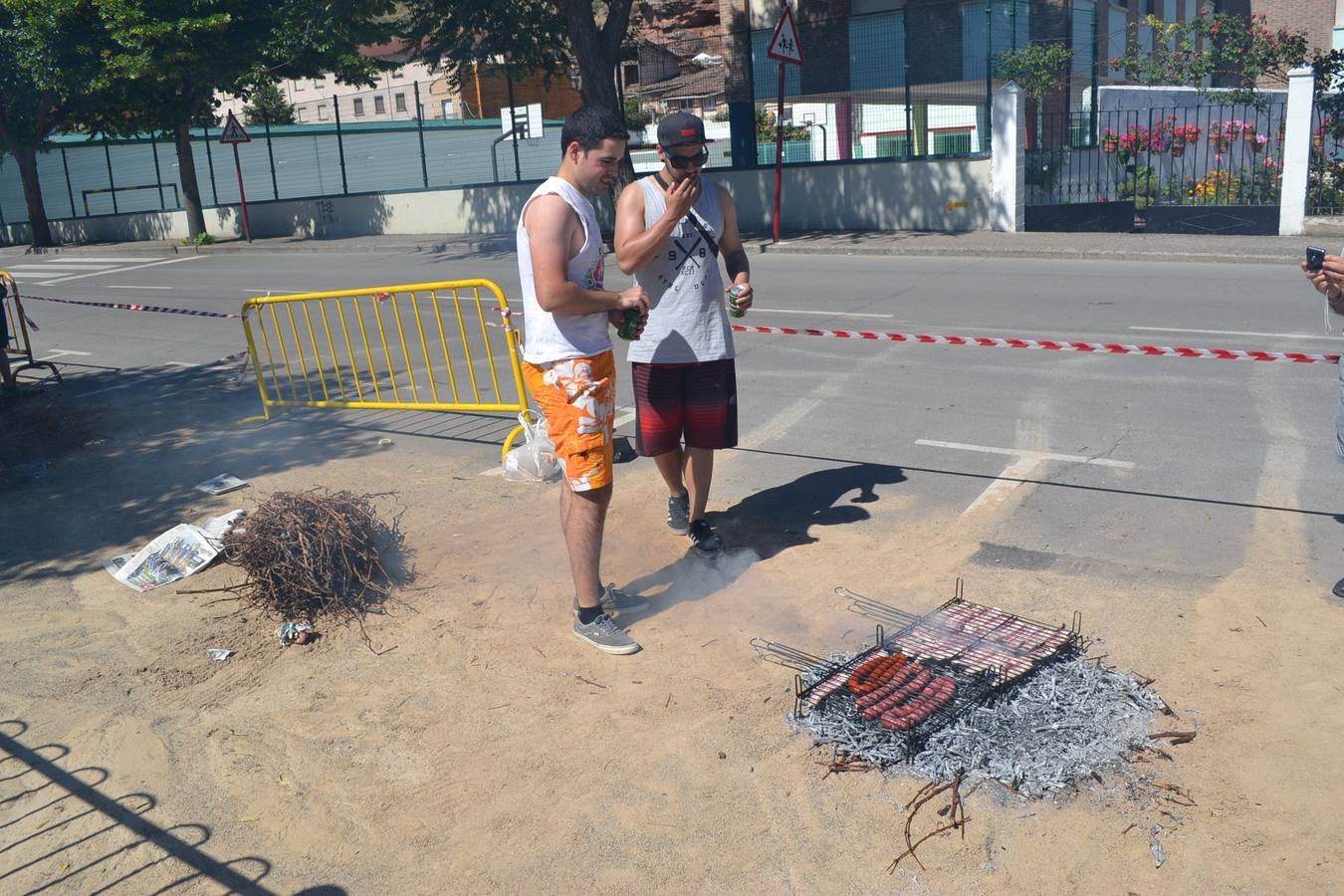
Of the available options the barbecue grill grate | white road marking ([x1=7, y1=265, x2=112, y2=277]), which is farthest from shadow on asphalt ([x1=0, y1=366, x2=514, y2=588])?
white road marking ([x1=7, y1=265, x2=112, y2=277])

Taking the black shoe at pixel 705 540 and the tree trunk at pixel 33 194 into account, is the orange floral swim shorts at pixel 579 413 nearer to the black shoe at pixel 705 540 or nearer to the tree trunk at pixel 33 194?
the black shoe at pixel 705 540

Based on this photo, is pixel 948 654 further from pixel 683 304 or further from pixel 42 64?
pixel 42 64

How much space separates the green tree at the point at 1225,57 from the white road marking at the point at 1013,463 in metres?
15.7

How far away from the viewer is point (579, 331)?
4.31m

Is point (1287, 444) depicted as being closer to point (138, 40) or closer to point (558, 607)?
point (558, 607)

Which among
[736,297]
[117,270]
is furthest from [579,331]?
[117,270]

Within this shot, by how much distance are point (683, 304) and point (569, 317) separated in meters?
0.90

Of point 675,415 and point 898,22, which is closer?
point 675,415

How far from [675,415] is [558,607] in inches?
40.4

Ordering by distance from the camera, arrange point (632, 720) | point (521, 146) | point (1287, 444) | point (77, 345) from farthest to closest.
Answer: point (521, 146) → point (77, 345) → point (1287, 444) → point (632, 720)

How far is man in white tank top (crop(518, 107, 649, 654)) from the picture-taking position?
13.6 feet

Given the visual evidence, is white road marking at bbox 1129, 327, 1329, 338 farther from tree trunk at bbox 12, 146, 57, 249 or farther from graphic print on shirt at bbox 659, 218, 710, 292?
tree trunk at bbox 12, 146, 57, 249

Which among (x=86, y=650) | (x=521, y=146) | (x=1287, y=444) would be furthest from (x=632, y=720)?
(x=521, y=146)

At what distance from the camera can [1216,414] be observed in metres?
7.39
